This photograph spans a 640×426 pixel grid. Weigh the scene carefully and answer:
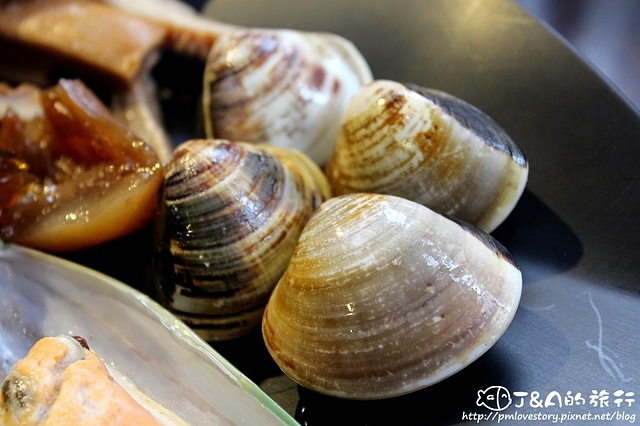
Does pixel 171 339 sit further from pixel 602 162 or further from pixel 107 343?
pixel 602 162

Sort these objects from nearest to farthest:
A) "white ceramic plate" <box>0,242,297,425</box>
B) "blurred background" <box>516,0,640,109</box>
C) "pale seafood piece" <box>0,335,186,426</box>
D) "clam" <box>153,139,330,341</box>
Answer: "pale seafood piece" <box>0,335,186,426</box> → "white ceramic plate" <box>0,242,297,425</box> → "clam" <box>153,139,330,341</box> → "blurred background" <box>516,0,640,109</box>

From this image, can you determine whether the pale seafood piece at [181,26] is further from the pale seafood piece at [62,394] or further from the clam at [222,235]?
the pale seafood piece at [62,394]

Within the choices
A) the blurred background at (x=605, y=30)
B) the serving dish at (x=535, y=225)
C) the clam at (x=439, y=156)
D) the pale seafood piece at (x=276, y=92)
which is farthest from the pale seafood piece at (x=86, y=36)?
the blurred background at (x=605, y=30)

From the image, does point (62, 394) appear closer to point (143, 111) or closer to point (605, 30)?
point (143, 111)

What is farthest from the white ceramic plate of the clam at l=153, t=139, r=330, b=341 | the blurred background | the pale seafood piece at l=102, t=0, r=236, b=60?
the blurred background

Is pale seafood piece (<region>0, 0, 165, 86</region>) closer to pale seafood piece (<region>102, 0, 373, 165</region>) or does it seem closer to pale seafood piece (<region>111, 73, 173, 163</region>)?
pale seafood piece (<region>111, 73, 173, 163</region>)

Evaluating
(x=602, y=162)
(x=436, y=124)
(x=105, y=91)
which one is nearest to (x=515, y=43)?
(x=602, y=162)
